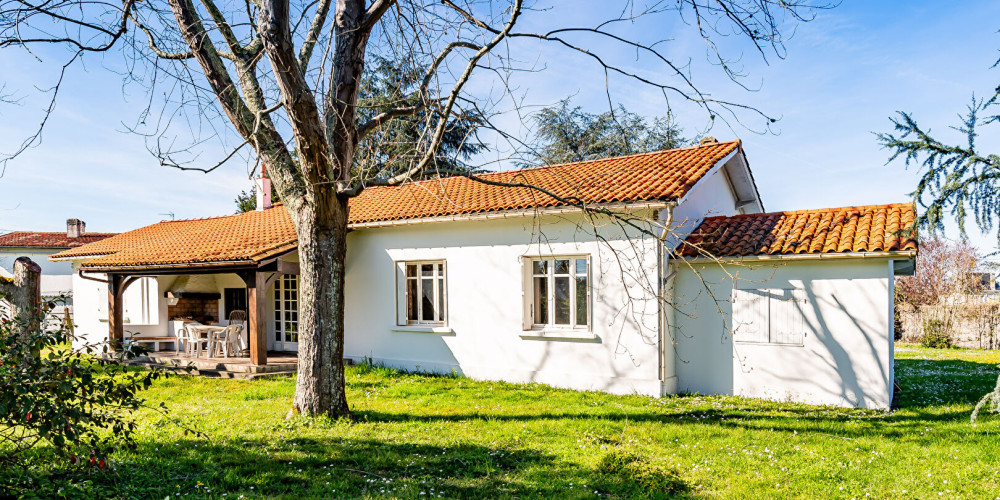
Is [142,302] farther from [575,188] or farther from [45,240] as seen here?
[45,240]

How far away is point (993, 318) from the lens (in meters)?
19.8

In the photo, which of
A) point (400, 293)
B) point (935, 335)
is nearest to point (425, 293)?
point (400, 293)

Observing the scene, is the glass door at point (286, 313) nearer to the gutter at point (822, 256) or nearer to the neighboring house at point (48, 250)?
the gutter at point (822, 256)

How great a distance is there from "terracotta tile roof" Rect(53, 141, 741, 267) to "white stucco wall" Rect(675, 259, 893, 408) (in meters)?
1.86

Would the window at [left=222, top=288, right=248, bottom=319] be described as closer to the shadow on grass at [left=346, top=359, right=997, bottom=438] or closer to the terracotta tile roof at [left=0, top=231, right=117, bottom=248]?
the shadow on grass at [left=346, top=359, right=997, bottom=438]

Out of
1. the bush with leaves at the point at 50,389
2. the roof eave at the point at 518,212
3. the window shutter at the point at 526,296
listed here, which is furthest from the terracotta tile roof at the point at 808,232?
the bush with leaves at the point at 50,389

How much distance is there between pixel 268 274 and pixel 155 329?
5820 millimetres

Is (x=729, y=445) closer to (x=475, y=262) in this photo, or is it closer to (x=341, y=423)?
(x=341, y=423)

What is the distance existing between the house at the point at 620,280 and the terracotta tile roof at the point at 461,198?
75 millimetres

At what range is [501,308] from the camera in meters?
11.7

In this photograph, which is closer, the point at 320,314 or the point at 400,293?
the point at 320,314

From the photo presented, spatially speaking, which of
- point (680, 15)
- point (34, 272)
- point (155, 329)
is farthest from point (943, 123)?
point (155, 329)

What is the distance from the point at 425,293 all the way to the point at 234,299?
6.96 meters

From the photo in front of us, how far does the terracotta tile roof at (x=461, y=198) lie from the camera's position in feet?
35.3
